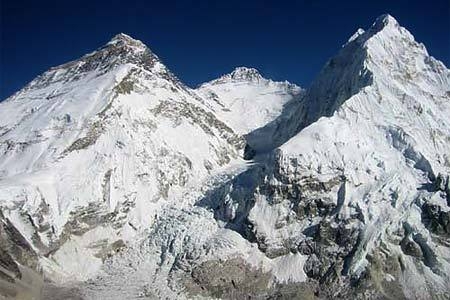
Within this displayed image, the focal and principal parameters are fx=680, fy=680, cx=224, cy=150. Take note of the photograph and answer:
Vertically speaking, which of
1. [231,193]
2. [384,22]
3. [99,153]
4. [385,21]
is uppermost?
[385,21]

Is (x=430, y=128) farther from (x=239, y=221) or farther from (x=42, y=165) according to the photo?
(x=42, y=165)

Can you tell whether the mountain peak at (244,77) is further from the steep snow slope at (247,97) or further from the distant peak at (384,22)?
the distant peak at (384,22)

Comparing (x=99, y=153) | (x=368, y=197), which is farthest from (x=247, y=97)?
(x=368, y=197)

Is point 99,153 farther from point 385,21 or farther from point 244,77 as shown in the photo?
point 244,77

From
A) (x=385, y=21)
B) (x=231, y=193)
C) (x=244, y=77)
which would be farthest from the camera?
(x=244, y=77)

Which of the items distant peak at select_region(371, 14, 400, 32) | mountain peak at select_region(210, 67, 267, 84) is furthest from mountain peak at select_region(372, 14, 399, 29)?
mountain peak at select_region(210, 67, 267, 84)

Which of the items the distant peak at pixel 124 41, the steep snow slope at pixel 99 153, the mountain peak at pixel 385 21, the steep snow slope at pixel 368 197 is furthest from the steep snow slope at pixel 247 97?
the steep snow slope at pixel 368 197

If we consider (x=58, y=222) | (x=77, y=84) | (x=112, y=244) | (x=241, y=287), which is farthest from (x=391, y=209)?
(x=77, y=84)
